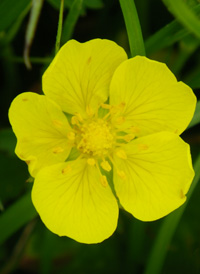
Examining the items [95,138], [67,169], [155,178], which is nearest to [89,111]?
[95,138]

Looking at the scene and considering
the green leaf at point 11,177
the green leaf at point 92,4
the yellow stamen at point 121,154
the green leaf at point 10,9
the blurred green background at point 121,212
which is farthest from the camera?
the green leaf at point 11,177

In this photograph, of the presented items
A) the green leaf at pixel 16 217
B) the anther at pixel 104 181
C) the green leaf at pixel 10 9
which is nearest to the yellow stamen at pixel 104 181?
the anther at pixel 104 181

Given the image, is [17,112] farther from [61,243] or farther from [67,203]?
[61,243]

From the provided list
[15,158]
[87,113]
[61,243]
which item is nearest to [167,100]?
[87,113]

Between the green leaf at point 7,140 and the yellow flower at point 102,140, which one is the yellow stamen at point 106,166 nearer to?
the yellow flower at point 102,140

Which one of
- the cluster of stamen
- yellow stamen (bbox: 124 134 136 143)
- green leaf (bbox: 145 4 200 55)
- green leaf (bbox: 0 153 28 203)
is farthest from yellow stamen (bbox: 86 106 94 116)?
green leaf (bbox: 0 153 28 203)

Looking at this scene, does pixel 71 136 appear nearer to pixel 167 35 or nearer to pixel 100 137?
pixel 100 137
